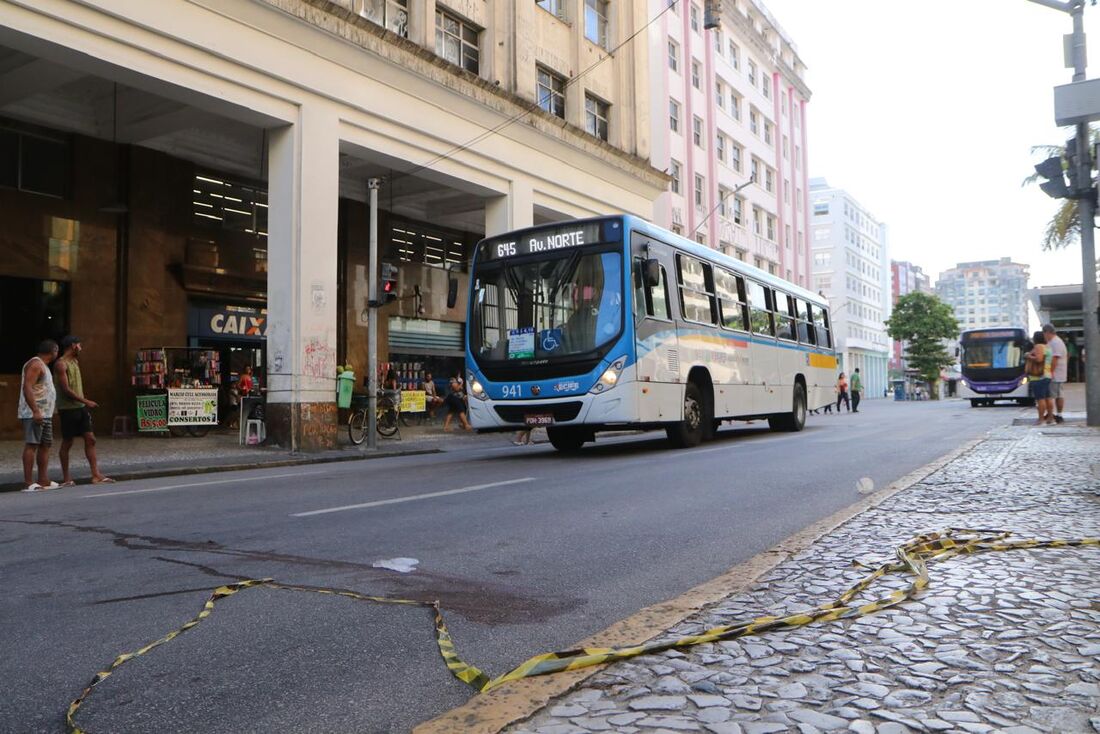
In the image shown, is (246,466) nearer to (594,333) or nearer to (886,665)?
(594,333)

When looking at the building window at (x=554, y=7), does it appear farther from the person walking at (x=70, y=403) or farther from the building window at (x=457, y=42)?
the person walking at (x=70, y=403)

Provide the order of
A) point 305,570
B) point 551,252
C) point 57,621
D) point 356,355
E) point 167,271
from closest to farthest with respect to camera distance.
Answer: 1. point 57,621
2. point 305,570
3. point 551,252
4. point 167,271
5. point 356,355

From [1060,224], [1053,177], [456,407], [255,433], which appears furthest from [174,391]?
[1060,224]

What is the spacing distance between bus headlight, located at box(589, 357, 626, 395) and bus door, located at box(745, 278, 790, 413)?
528cm

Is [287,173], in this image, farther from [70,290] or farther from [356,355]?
[356,355]

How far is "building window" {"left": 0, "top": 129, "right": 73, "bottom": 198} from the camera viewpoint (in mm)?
16219

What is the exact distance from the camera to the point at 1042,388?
55.2 ft

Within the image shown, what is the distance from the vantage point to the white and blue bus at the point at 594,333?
11.4 m

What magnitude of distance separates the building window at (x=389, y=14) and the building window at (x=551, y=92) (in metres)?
5.65

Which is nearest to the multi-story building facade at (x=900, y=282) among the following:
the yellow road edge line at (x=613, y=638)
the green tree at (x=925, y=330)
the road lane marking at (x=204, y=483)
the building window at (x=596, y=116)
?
the green tree at (x=925, y=330)

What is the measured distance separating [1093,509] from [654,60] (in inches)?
1334

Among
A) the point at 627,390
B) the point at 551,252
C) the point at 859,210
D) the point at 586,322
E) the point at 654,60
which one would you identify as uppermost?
the point at 859,210

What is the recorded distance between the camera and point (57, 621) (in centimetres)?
380

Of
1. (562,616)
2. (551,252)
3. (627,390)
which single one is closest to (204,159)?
(551,252)
